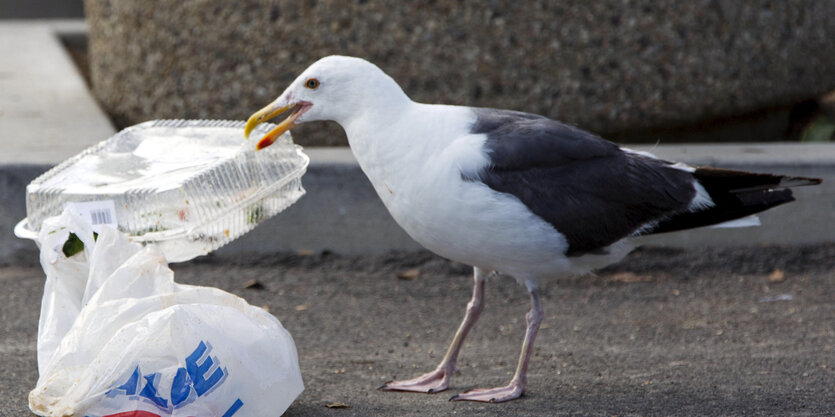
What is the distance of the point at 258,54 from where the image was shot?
6.23 metres

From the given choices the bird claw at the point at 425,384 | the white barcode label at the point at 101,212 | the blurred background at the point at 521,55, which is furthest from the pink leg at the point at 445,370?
the blurred background at the point at 521,55

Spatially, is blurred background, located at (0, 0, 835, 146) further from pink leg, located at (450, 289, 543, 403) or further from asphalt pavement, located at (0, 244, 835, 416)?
pink leg, located at (450, 289, 543, 403)

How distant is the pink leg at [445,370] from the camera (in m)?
3.64

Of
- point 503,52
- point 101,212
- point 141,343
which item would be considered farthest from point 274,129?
point 503,52

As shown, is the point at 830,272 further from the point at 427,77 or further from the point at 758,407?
the point at 427,77

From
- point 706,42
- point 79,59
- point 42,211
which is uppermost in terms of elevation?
point 706,42

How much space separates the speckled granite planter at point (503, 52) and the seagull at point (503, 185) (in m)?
2.39

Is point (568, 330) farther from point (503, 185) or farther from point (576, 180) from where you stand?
point (503, 185)

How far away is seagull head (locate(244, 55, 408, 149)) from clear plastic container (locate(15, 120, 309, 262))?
300 millimetres

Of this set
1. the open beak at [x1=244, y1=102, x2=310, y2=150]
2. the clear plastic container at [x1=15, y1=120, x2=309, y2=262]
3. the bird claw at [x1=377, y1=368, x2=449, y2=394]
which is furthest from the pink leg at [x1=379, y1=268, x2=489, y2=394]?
the open beak at [x1=244, y1=102, x2=310, y2=150]

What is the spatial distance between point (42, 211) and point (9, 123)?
2.95 meters

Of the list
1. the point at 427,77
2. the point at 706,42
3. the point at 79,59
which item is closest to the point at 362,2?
the point at 427,77

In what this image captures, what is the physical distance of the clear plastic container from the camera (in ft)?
11.7

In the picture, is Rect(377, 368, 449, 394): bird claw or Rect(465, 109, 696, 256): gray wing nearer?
Rect(465, 109, 696, 256): gray wing
